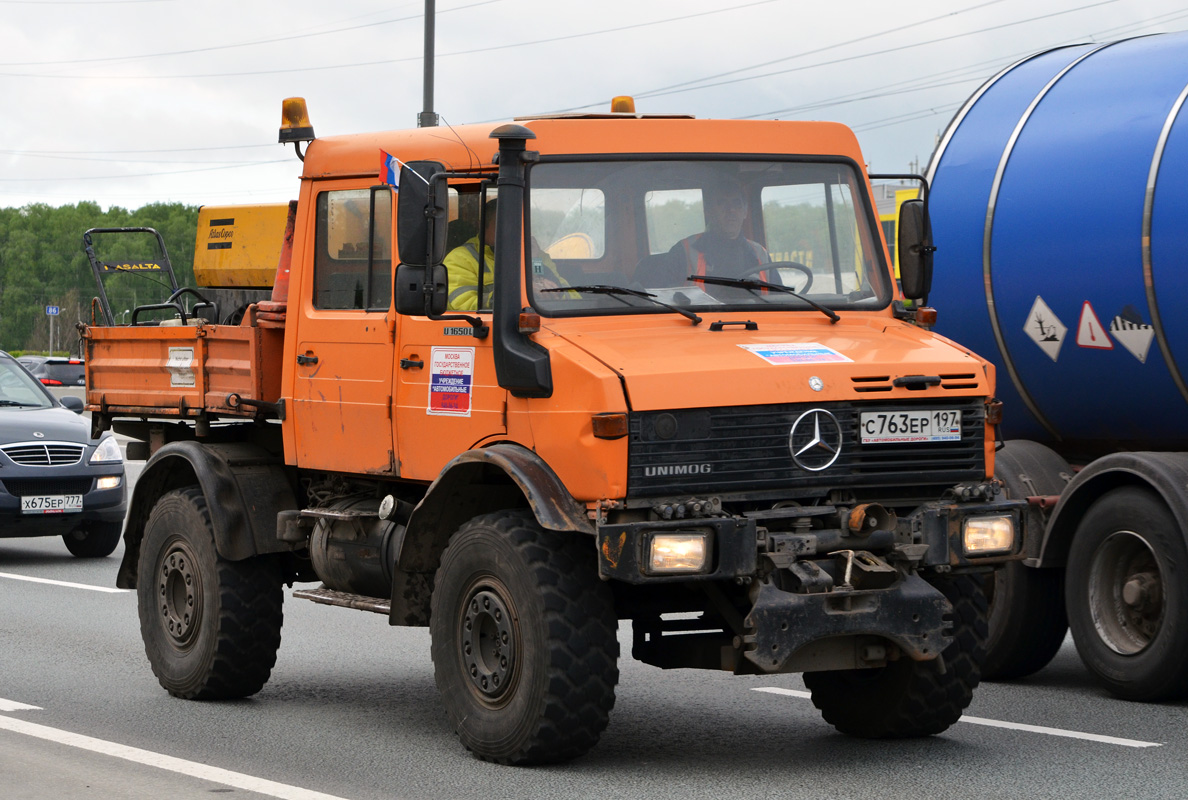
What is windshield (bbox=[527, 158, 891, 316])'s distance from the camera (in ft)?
25.1

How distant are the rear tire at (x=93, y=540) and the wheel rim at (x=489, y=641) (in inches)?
380

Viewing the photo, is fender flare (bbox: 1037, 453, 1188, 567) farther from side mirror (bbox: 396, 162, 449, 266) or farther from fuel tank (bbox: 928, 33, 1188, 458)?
side mirror (bbox: 396, 162, 449, 266)

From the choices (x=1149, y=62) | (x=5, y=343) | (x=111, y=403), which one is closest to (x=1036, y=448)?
(x=1149, y=62)

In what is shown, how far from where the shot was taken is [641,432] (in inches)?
273

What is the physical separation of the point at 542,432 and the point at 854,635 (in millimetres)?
1442

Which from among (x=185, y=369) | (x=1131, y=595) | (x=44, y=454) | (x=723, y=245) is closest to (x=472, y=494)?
(x=723, y=245)

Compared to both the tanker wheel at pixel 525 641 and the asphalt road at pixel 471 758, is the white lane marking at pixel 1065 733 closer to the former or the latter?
the asphalt road at pixel 471 758

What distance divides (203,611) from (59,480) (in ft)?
22.5

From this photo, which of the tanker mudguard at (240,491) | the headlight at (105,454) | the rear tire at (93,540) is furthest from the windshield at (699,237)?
the rear tire at (93,540)

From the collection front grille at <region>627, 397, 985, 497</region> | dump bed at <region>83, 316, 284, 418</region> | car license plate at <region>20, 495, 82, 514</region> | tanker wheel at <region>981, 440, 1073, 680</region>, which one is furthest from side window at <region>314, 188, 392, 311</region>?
car license plate at <region>20, 495, 82, 514</region>

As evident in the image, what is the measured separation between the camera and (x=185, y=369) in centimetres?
976

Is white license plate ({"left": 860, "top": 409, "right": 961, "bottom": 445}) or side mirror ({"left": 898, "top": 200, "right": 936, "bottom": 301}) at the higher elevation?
side mirror ({"left": 898, "top": 200, "right": 936, "bottom": 301})

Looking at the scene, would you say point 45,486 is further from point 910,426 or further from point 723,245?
point 910,426

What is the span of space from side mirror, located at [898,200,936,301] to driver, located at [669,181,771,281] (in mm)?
797
